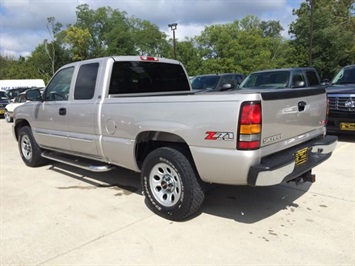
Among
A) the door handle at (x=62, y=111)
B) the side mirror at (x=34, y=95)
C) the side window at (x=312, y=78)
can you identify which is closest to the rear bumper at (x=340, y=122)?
the side window at (x=312, y=78)

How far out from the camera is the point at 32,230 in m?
3.80

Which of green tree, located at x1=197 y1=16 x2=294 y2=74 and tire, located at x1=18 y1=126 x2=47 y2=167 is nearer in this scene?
tire, located at x1=18 y1=126 x2=47 y2=167

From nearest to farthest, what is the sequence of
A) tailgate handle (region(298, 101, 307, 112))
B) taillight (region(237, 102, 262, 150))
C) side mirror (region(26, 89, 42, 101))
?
taillight (region(237, 102, 262, 150))
tailgate handle (region(298, 101, 307, 112))
side mirror (region(26, 89, 42, 101))

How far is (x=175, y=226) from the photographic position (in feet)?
12.5

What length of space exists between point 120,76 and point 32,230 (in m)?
2.32

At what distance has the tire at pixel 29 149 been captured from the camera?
21.0 ft

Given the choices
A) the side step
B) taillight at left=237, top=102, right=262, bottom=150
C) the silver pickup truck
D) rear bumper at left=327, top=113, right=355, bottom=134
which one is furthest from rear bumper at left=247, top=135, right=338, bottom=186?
rear bumper at left=327, top=113, right=355, bottom=134

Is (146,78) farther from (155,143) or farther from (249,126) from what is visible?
(249,126)

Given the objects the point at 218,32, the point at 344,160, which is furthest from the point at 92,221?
the point at 218,32

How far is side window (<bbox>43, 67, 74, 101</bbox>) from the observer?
538 cm

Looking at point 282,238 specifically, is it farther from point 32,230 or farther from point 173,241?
point 32,230

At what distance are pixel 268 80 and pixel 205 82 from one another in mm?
4513

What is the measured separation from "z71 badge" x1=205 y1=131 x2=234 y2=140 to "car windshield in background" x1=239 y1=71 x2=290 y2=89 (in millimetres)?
6644

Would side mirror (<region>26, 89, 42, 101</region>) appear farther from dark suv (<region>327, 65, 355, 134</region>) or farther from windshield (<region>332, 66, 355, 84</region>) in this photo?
windshield (<region>332, 66, 355, 84</region>)
